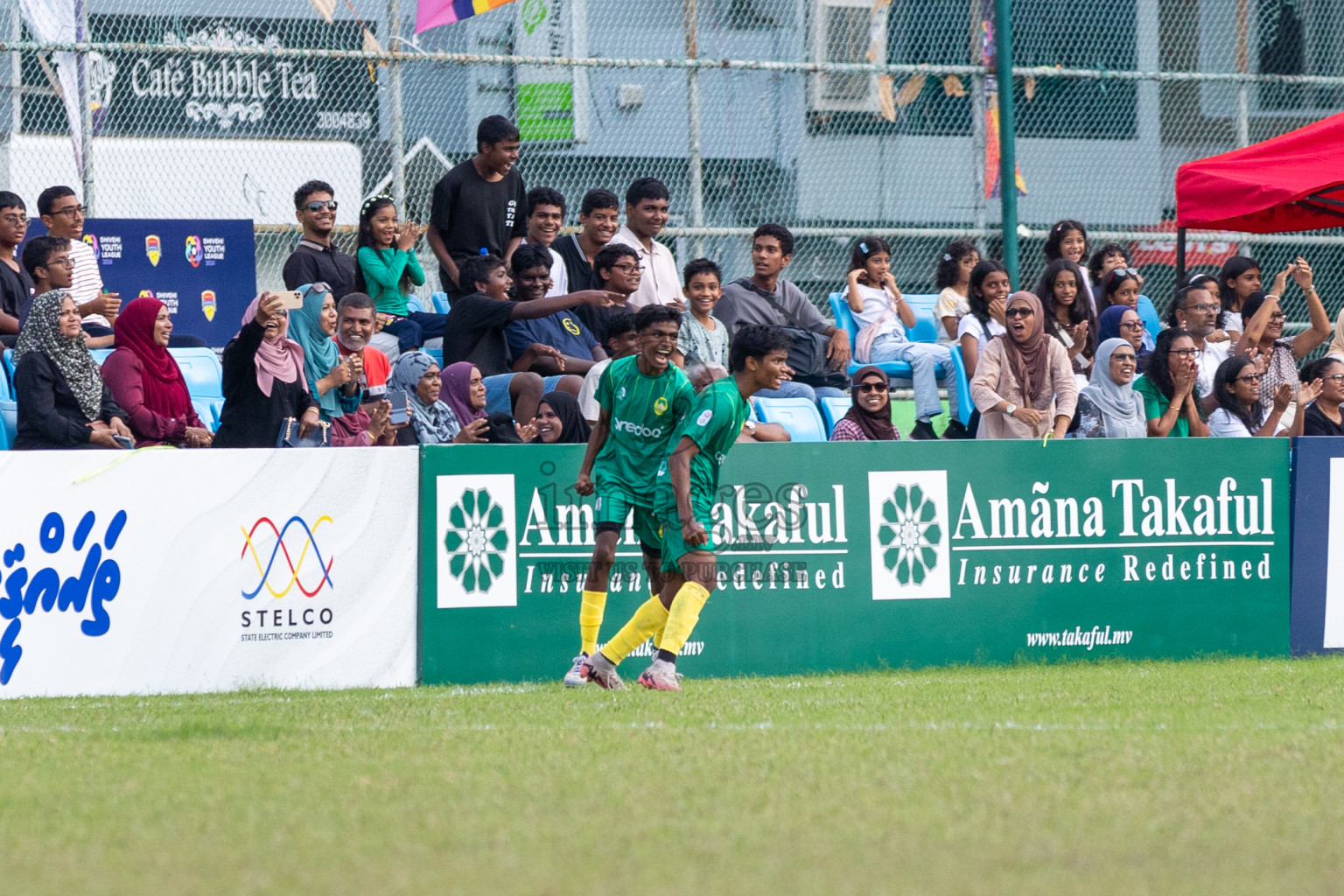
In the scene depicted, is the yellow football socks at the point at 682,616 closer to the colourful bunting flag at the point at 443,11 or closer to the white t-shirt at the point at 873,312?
the white t-shirt at the point at 873,312

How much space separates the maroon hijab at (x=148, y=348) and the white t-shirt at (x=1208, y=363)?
6.96m

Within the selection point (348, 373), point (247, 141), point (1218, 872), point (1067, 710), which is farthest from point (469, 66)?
point (1218, 872)

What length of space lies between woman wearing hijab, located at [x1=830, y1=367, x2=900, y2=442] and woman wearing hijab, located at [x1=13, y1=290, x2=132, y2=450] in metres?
4.32

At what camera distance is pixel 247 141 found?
13.6 meters

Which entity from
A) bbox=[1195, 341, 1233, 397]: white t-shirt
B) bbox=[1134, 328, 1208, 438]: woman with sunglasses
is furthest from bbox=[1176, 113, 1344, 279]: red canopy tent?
bbox=[1134, 328, 1208, 438]: woman with sunglasses

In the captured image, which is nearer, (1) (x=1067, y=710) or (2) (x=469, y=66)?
(1) (x=1067, y=710)

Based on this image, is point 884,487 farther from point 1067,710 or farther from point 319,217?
point 319,217

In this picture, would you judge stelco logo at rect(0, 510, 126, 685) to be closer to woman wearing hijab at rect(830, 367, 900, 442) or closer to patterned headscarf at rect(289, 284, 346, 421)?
patterned headscarf at rect(289, 284, 346, 421)

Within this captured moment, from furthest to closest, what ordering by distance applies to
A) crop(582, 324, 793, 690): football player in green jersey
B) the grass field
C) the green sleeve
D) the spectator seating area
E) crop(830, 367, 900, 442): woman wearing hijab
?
1. the spectator seating area
2. the green sleeve
3. crop(830, 367, 900, 442): woman wearing hijab
4. crop(582, 324, 793, 690): football player in green jersey
5. the grass field

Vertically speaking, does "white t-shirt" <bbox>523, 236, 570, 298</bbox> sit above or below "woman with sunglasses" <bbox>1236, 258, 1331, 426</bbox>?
above

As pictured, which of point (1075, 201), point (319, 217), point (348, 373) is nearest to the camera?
point (348, 373)

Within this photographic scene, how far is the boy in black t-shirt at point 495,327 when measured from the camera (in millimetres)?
10742

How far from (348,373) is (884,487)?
10.2ft

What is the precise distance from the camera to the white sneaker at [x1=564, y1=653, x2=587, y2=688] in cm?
870
